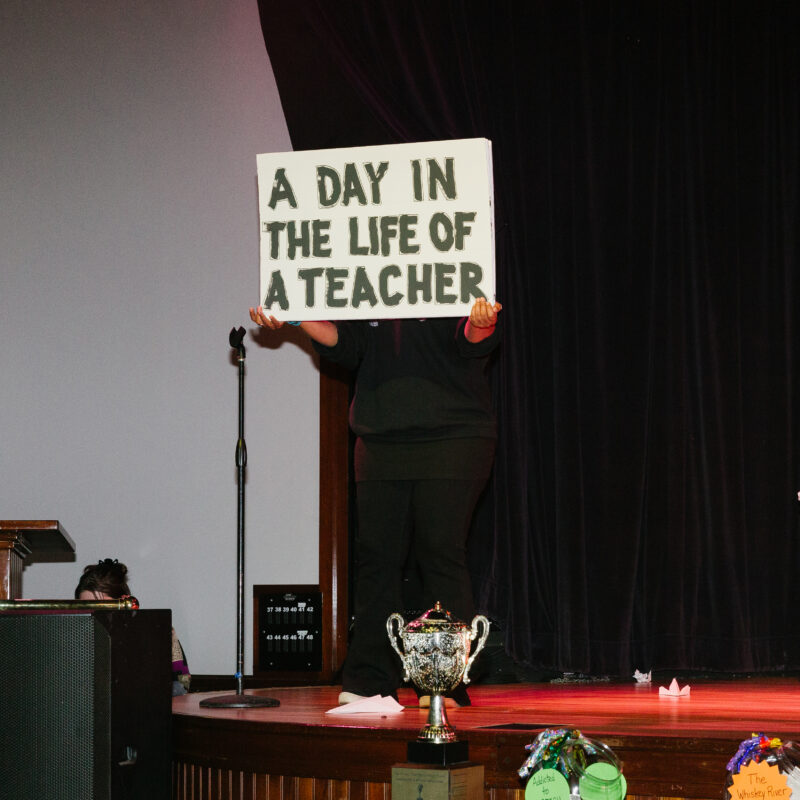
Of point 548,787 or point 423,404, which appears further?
point 423,404

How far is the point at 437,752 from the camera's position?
1801 millimetres

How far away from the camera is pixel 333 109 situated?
13.6 feet

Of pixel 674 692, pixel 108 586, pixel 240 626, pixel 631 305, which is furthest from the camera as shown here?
pixel 631 305

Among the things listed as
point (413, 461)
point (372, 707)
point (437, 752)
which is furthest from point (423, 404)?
point (437, 752)

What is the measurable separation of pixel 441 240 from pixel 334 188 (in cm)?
32

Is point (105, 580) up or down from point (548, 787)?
up

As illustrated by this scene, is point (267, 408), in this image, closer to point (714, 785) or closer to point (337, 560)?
point (337, 560)

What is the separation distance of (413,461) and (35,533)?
1.27 m

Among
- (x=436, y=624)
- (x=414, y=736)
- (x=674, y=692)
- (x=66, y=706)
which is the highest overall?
(x=436, y=624)

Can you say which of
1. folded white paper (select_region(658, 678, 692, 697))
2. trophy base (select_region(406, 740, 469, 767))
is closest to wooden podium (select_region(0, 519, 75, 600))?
trophy base (select_region(406, 740, 469, 767))

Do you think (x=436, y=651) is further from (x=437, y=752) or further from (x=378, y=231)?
(x=378, y=231)

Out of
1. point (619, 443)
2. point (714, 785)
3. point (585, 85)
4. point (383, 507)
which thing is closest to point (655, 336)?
point (619, 443)

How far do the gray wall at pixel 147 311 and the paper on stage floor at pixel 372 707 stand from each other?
1.41 metres

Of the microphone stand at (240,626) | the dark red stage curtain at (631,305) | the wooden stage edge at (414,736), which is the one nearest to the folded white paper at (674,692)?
the wooden stage edge at (414,736)
